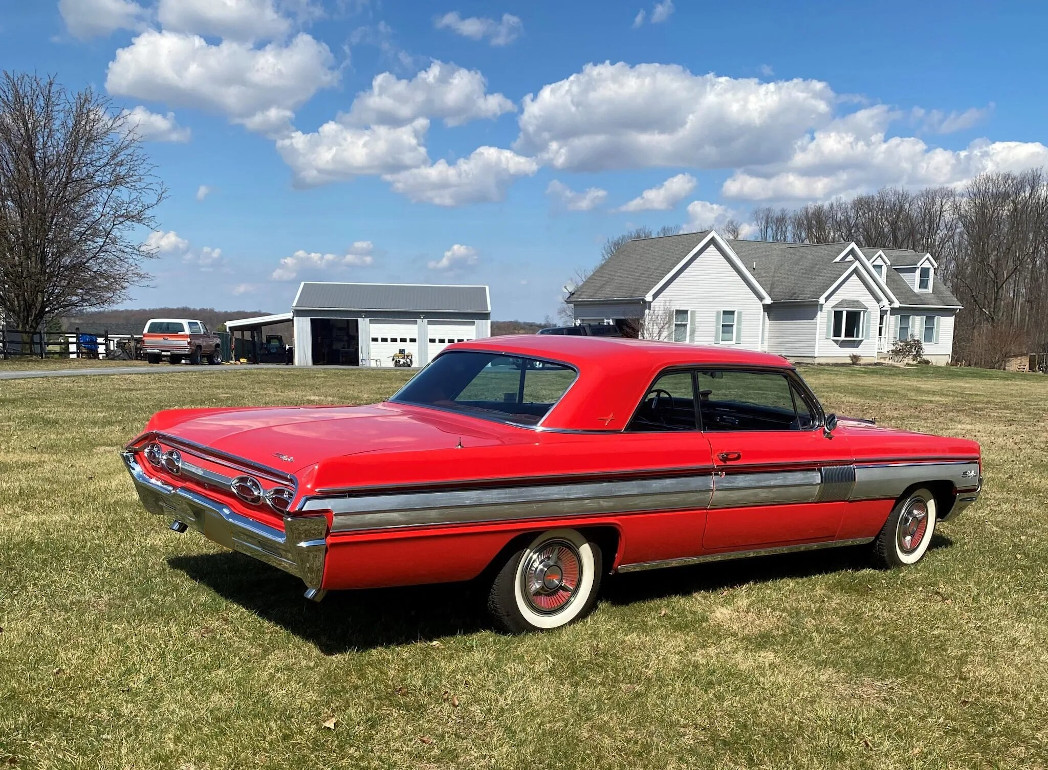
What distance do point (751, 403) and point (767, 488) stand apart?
737 mm

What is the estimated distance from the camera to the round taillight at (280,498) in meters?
3.63

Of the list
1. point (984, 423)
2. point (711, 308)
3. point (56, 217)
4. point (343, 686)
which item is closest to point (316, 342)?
point (56, 217)

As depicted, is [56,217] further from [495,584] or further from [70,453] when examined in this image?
[495,584]

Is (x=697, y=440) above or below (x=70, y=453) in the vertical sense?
above

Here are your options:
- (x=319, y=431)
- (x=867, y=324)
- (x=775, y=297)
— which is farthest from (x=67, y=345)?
(x=319, y=431)

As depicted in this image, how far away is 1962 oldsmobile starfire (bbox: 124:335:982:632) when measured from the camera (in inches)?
146

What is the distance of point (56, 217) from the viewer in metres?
32.8

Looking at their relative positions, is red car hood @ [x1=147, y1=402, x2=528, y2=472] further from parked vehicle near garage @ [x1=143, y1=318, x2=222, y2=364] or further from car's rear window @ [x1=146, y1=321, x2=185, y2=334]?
car's rear window @ [x1=146, y1=321, x2=185, y2=334]

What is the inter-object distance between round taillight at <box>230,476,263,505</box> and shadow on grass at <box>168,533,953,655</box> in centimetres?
85

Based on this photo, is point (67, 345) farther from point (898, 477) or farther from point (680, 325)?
point (898, 477)

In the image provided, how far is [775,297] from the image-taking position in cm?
3850

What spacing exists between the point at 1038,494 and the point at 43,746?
355 inches

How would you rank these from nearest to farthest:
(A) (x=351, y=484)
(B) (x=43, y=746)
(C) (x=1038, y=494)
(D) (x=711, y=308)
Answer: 1. (B) (x=43, y=746)
2. (A) (x=351, y=484)
3. (C) (x=1038, y=494)
4. (D) (x=711, y=308)

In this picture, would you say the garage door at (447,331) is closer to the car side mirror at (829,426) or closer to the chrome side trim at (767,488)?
the car side mirror at (829,426)
